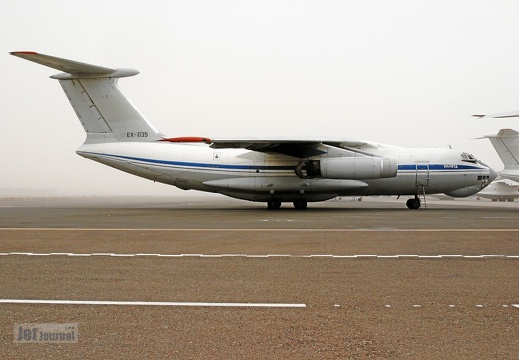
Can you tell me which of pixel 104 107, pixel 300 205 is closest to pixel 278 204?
pixel 300 205

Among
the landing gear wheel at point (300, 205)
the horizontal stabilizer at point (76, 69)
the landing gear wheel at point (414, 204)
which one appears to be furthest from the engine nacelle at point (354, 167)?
the horizontal stabilizer at point (76, 69)

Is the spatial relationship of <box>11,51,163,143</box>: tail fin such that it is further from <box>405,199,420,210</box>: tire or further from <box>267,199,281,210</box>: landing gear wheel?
<box>405,199,420,210</box>: tire

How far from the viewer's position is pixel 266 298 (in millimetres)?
5105

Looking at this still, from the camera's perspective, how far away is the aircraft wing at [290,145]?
21953 millimetres

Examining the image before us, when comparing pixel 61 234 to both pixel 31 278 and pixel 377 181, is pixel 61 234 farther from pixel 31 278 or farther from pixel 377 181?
pixel 377 181

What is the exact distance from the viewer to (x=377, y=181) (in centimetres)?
2352

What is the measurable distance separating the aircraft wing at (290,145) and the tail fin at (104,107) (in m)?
4.61

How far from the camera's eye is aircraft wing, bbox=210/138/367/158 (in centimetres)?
2195

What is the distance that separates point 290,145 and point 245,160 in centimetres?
241

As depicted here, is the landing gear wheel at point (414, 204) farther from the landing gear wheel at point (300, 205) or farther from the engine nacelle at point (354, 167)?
the landing gear wheel at point (300, 205)

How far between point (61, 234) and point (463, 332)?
987cm

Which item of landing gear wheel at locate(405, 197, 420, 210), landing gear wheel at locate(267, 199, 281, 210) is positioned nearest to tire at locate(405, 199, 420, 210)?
landing gear wheel at locate(405, 197, 420, 210)

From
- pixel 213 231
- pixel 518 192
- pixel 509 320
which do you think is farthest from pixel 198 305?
pixel 518 192

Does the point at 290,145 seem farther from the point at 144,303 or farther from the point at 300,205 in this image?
the point at 144,303
